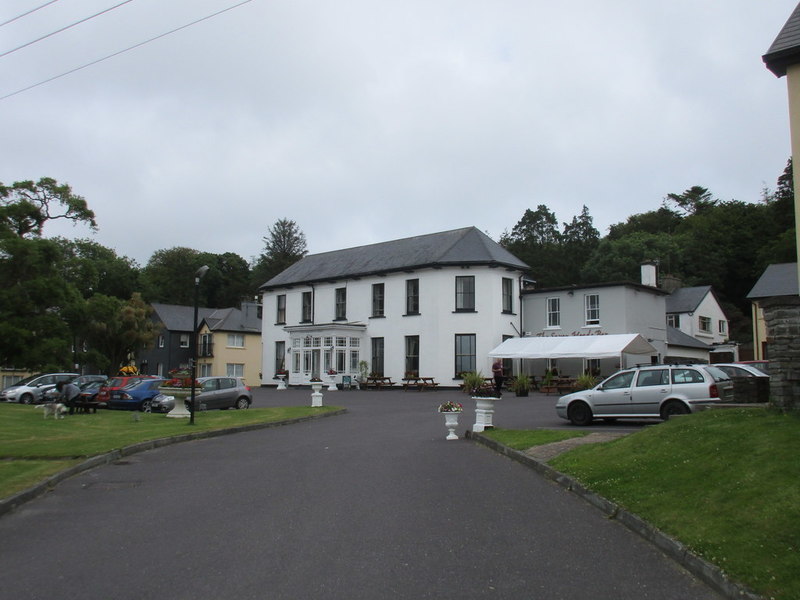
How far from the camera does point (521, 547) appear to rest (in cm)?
772

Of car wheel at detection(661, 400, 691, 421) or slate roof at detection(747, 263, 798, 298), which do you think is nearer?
car wheel at detection(661, 400, 691, 421)

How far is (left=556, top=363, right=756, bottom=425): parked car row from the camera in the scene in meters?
17.6

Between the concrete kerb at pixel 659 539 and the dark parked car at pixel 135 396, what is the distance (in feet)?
68.4

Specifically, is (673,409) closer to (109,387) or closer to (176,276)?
(109,387)

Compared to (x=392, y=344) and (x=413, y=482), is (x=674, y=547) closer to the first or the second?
(x=413, y=482)

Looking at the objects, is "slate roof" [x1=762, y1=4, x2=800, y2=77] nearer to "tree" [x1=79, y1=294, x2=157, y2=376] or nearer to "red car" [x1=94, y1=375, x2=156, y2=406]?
"red car" [x1=94, y1=375, x2=156, y2=406]

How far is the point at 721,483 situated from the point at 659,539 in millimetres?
1467

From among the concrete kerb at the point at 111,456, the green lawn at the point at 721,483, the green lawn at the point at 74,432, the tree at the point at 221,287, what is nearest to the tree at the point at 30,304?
the green lawn at the point at 74,432

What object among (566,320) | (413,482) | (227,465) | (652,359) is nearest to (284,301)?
(566,320)

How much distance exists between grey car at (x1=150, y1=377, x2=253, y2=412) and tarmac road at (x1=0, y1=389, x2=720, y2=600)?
13617 mm

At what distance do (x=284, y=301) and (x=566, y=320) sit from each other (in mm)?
20547

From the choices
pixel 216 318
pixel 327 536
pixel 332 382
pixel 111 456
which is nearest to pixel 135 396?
pixel 111 456

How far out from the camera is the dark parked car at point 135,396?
1166 inches

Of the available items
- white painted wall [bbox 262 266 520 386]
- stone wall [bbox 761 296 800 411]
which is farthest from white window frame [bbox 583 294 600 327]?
stone wall [bbox 761 296 800 411]
